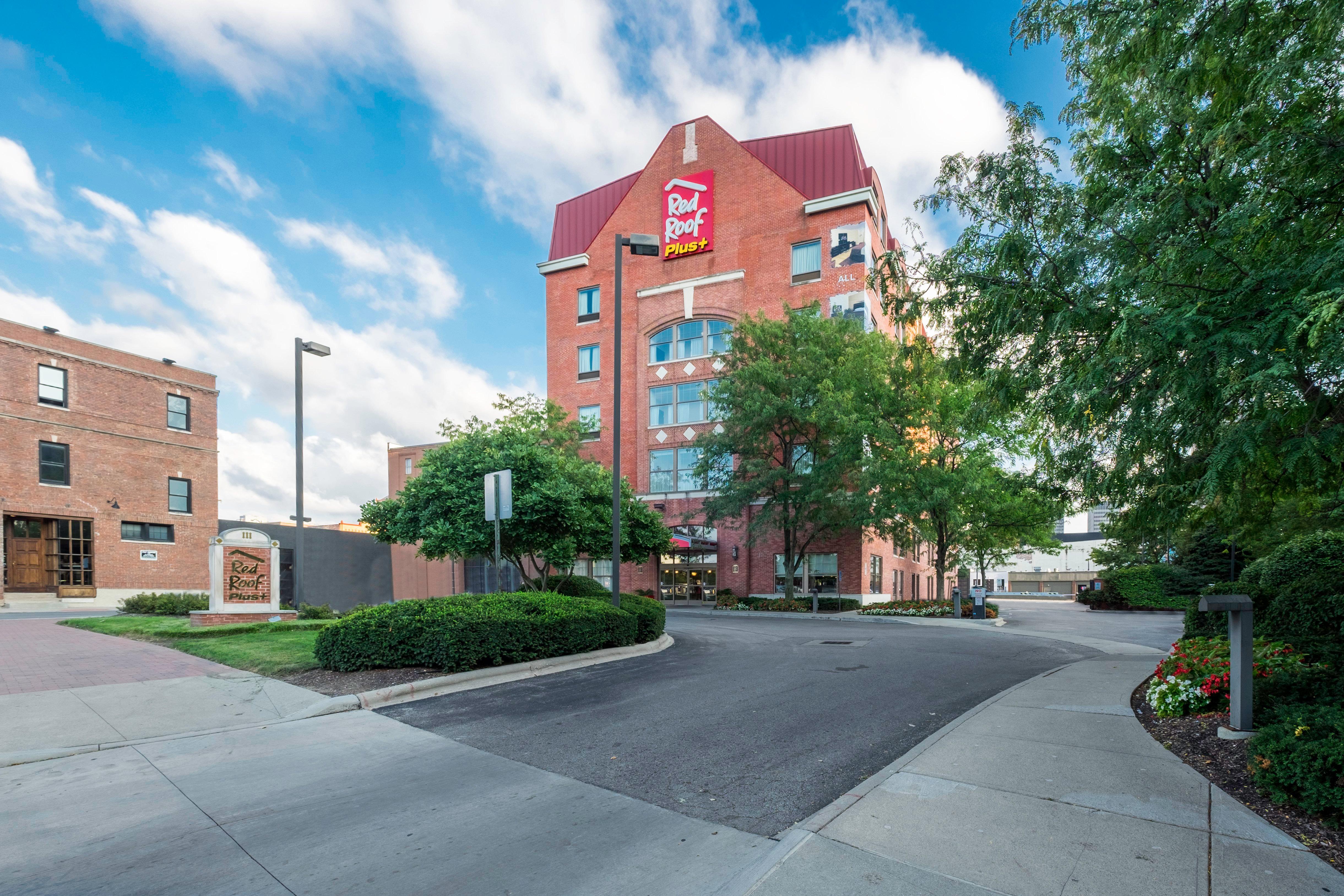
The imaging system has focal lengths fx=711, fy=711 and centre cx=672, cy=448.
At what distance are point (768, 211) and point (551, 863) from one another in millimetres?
35641

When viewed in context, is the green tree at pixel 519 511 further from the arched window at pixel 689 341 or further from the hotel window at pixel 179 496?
the hotel window at pixel 179 496

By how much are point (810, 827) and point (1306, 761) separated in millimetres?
3288

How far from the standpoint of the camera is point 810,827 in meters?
4.62

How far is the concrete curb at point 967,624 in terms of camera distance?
15.8 meters

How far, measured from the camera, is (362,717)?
8.00 metres

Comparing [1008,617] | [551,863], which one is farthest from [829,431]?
[551,863]

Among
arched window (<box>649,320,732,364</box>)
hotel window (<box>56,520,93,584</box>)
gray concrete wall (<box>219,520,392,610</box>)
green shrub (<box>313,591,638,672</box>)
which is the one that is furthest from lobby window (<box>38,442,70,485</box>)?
green shrub (<box>313,591,638,672</box>)

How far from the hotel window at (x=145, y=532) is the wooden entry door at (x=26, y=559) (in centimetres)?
304

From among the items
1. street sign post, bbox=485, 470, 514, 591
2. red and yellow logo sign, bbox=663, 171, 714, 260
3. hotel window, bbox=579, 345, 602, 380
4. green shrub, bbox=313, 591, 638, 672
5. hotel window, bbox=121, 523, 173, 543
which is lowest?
hotel window, bbox=121, 523, 173, 543

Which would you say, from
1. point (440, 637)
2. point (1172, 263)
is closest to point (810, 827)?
point (1172, 263)

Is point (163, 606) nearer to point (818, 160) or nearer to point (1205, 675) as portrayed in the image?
point (1205, 675)

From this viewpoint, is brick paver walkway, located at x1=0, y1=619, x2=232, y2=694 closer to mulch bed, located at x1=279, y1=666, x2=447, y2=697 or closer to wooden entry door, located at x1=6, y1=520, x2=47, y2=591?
mulch bed, located at x1=279, y1=666, x2=447, y2=697

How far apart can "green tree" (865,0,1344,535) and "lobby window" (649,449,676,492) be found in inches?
1156

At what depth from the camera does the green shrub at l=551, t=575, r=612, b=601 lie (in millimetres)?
19484
